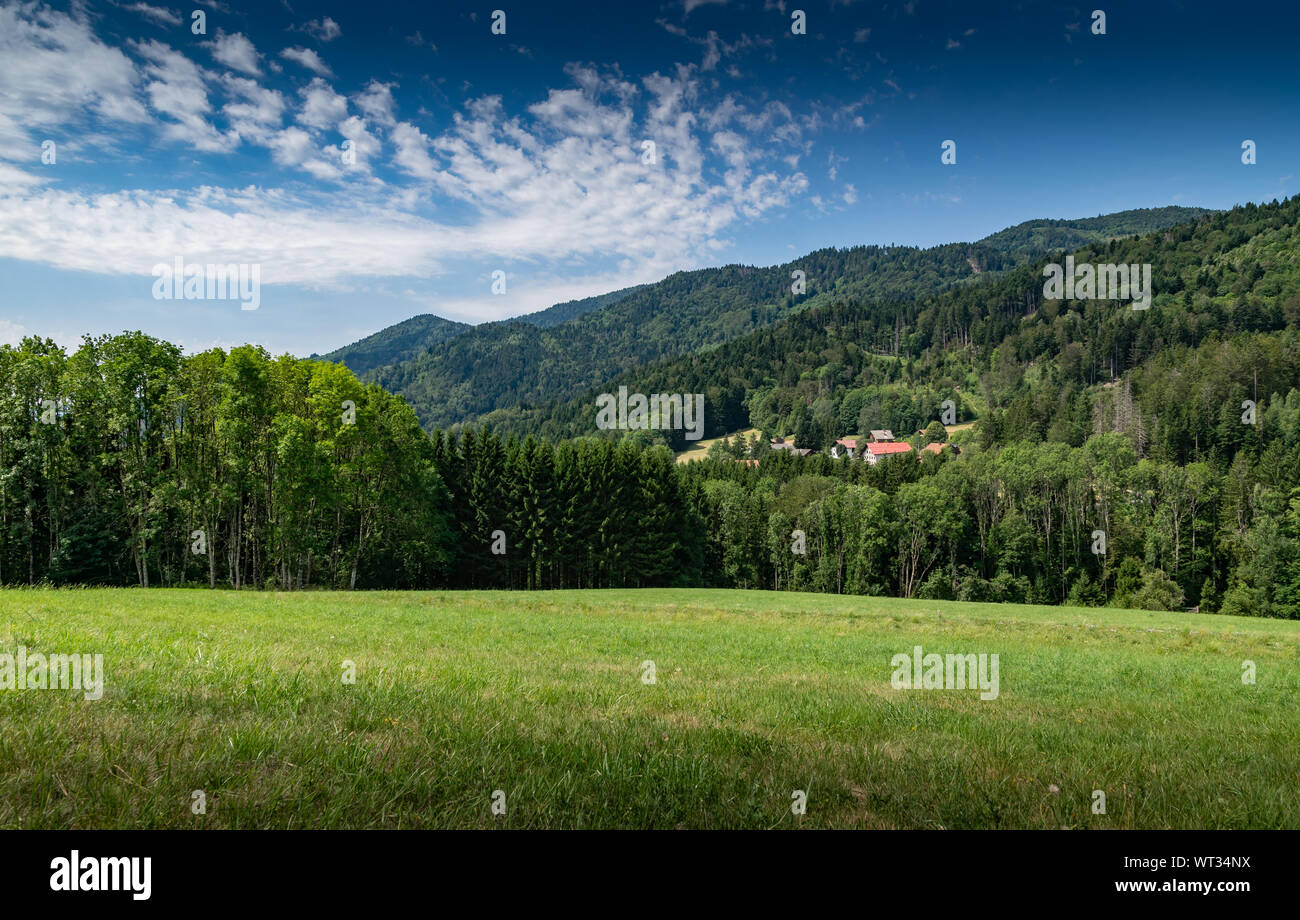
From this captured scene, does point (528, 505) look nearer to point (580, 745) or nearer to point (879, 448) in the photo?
point (580, 745)

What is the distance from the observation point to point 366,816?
12.4ft

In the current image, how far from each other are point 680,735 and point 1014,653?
18.7 m

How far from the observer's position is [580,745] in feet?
17.8

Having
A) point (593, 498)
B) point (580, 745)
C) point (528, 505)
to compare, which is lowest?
point (528, 505)

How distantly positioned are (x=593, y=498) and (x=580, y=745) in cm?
6869

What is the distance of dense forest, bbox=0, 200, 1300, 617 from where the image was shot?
135 feet

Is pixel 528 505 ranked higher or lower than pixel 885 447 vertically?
lower

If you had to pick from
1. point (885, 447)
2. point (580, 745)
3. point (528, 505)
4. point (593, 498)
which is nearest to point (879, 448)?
point (885, 447)

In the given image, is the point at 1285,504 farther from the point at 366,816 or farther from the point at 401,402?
the point at 366,816

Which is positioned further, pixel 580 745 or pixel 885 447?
pixel 885 447

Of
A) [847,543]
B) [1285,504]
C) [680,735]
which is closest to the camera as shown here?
[680,735]

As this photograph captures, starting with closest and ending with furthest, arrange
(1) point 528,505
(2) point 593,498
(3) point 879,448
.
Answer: (1) point 528,505 → (2) point 593,498 → (3) point 879,448
